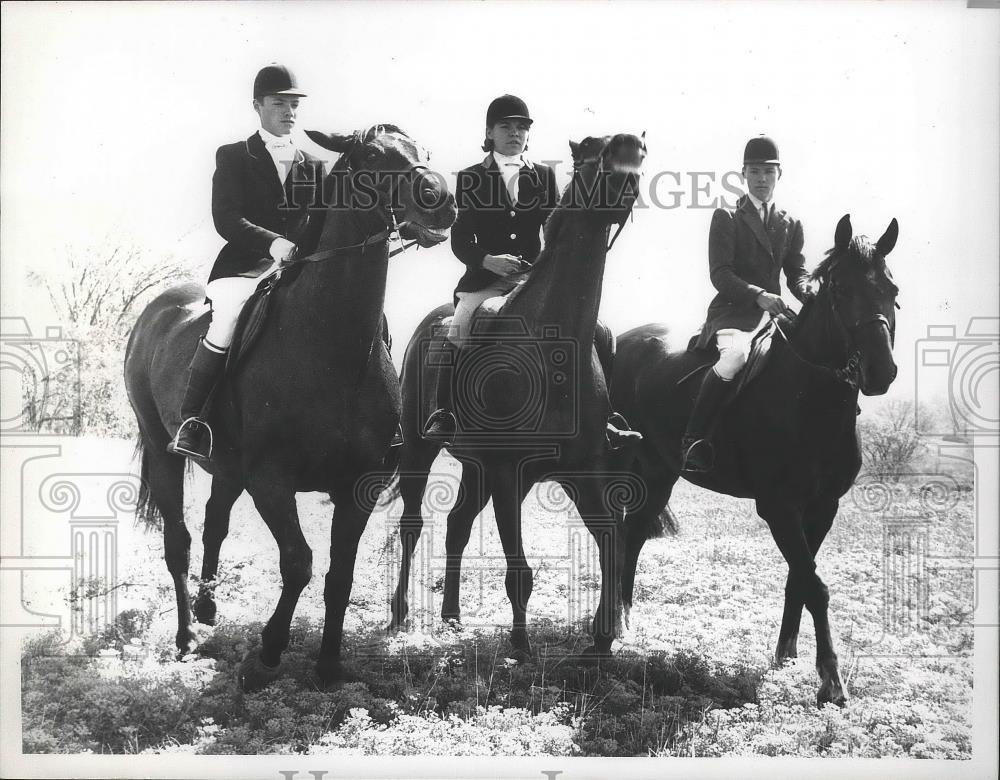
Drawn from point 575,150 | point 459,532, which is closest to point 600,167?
point 575,150

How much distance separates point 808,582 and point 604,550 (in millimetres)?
1292

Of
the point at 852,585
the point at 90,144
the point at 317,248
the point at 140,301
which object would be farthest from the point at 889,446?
the point at 90,144

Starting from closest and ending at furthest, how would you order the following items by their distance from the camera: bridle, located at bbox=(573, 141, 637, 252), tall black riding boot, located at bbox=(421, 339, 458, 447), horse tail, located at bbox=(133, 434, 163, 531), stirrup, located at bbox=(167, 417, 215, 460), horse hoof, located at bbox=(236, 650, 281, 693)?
stirrup, located at bbox=(167, 417, 215, 460) → bridle, located at bbox=(573, 141, 637, 252) → horse hoof, located at bbox=(236, 650, 281, 693) → tall black riding boot, located at bbox=(421, 339, 458, 447) → horse tail, located at bbox=(133, 434, 163, 531)

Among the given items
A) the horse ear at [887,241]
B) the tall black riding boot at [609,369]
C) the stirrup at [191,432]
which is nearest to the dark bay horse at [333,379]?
the stirrup at [191,432]

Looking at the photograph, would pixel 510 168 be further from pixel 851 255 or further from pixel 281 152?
pixel 851 255

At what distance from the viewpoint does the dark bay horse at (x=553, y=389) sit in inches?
257

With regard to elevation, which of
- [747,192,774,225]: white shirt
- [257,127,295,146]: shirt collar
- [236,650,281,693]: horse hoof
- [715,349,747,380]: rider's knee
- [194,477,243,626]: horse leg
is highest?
[257,127,295,146]: shirt collar

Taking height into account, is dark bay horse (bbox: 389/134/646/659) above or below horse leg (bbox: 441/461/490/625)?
above

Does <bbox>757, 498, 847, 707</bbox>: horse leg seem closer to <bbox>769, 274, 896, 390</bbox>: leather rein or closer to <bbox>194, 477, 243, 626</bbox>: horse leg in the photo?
<bbox>769, 274, 896, 390</bbox>: leather rein

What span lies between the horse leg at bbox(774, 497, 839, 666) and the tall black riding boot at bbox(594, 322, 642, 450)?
124 cm

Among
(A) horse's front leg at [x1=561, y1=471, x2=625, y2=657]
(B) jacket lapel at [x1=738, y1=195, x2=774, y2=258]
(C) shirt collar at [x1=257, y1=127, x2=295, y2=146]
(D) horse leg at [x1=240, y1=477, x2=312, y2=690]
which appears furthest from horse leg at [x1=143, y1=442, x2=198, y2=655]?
(B) jacket lapel at [x1=738, y1=195, x2=774, y2=258]

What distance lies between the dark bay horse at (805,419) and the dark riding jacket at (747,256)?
1.10ft

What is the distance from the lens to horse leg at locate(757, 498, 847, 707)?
21.6 ft

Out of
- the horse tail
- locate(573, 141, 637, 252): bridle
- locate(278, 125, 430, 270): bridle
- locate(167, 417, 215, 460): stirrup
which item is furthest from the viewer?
the horse tail
